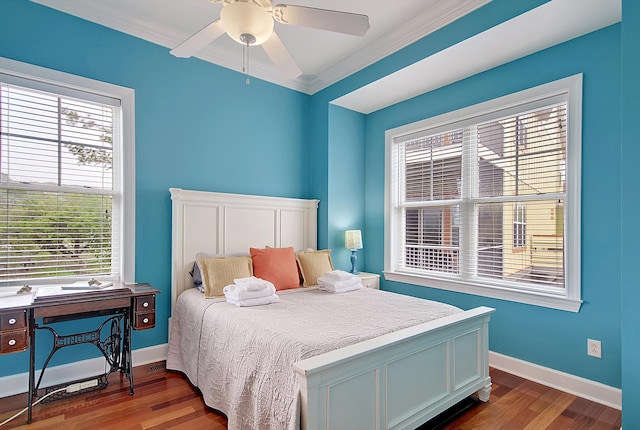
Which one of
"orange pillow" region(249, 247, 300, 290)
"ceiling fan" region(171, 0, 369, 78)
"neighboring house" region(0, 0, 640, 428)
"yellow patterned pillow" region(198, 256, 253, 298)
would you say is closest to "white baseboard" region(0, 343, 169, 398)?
"neighboring house" region(0, 0, 640, 428)

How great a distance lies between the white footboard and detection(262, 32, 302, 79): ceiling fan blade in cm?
176

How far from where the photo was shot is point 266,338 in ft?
6.23

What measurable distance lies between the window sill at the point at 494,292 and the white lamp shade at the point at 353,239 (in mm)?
503

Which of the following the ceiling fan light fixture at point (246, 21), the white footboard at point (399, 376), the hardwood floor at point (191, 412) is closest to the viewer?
the white footboard at point (399, 376)

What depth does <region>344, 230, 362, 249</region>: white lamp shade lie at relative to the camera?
393cm

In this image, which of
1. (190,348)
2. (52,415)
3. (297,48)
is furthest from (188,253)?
(297,48)

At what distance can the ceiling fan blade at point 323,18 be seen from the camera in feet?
5.81

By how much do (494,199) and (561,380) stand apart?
1536 millimetres

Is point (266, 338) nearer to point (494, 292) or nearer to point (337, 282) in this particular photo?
point (337, 282)

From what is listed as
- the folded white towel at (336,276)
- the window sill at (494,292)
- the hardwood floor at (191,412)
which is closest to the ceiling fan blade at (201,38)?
the folded white towel at (336,276)

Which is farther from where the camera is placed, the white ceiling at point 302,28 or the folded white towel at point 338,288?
the folded white towel at point 338,288

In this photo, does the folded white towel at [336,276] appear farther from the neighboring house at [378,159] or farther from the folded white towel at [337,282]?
the neighboring house at [378,159]

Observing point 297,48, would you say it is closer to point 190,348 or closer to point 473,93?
point 473,93

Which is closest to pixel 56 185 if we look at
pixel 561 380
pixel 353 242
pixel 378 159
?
pixel 353 242
